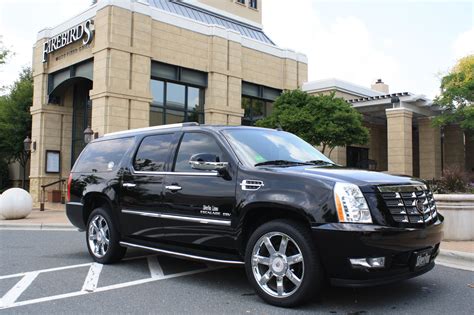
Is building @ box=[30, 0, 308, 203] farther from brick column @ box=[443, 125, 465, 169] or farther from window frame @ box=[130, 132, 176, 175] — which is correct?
window frame @ box=[130, 132, 176, 175]

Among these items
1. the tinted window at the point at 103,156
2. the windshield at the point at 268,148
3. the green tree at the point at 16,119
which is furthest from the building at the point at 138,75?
the windshield at the point at 268,148

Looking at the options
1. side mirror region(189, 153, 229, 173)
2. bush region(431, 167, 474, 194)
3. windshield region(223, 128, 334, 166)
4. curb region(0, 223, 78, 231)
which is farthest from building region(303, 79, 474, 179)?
side mirror region(189, 153, 229, 173)

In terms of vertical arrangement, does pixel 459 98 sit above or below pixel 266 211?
above

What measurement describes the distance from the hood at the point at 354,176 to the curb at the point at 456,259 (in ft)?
8.67

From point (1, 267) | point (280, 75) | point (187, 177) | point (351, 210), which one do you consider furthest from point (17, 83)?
point (351, 210)

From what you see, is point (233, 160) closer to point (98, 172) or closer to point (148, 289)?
point (148, 289)

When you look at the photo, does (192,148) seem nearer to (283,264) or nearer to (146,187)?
(146,187)

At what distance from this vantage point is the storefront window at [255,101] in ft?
82.8

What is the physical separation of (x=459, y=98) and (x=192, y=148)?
69.4 feet

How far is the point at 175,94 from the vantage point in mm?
22141

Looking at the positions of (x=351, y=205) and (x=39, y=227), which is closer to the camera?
(x=351, y=205)

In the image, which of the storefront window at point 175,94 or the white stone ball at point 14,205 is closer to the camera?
the white stone ball at point 14,205

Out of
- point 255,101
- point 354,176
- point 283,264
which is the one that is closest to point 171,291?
point 283,264

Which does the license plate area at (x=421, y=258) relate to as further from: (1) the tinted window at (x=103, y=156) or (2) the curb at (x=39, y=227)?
(2) the curb at (x=39, y=227)
